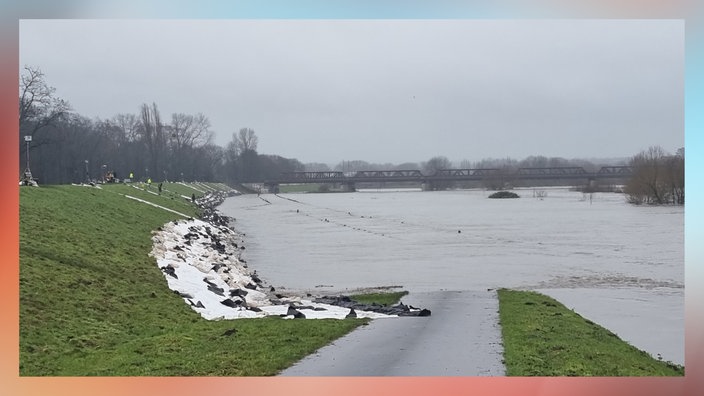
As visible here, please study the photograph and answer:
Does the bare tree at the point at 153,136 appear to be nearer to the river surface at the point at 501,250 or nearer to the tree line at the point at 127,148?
the tree line at the point at 127,148

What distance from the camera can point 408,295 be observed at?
44.7ft

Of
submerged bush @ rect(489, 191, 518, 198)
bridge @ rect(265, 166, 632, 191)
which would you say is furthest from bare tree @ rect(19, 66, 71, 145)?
submerged bush @ rect(489, 191, 518, 198)

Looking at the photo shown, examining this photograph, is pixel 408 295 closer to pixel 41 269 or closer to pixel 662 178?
pixel 662 178

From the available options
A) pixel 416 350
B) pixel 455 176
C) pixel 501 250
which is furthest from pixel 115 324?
pixel 501 250

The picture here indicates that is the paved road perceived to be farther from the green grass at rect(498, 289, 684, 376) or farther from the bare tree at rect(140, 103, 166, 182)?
the bare tree at rect(140, 103, 166, 182)

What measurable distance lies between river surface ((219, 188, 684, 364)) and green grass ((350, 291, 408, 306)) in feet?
4.61

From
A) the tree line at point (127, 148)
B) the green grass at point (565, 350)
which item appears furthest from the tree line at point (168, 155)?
the green grass at point (565, 350)

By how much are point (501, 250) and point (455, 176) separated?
881cm

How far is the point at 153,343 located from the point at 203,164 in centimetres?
1010

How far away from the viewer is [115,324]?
8086mm

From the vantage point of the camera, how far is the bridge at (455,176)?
12.9 m

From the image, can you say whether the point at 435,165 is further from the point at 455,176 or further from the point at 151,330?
the point at 151,330

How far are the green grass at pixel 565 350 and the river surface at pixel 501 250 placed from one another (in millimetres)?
829

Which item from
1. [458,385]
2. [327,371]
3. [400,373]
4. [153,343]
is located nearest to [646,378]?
[458,385]
